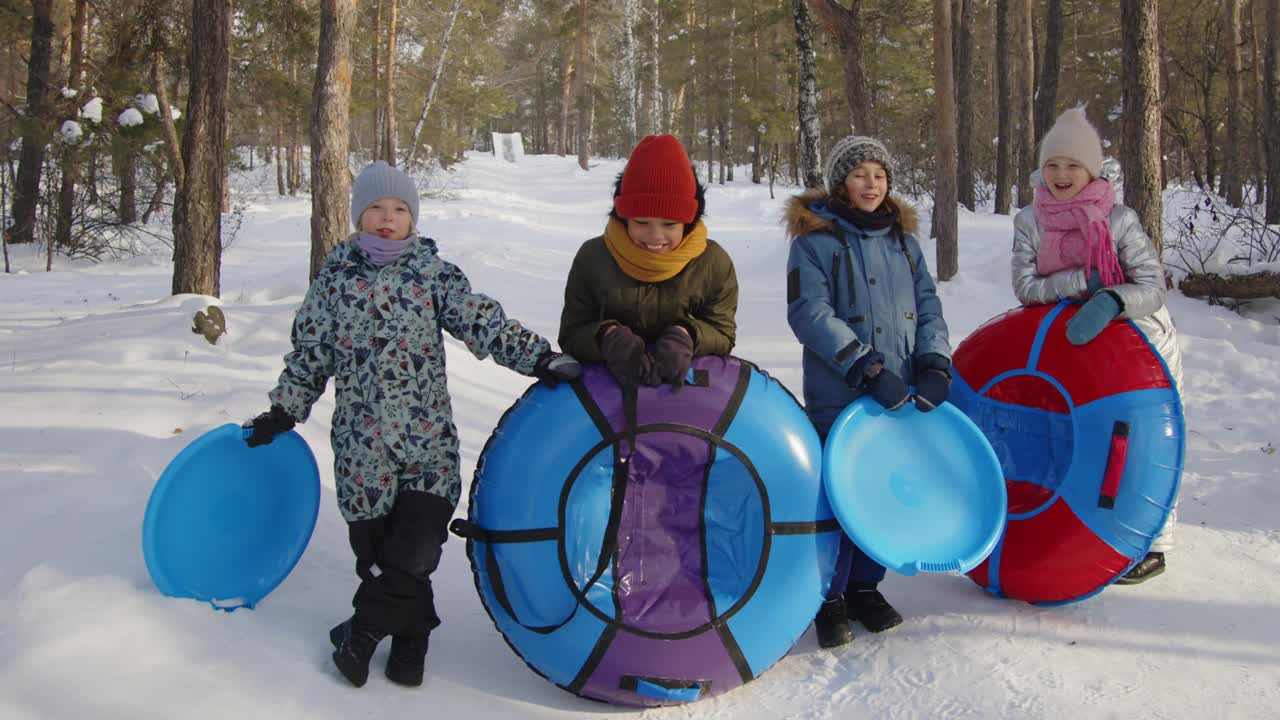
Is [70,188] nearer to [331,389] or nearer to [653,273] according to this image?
[331,389]

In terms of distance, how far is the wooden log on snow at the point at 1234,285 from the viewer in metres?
7.41

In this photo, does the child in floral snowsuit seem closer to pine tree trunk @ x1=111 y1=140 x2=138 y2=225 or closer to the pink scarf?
the pink scarf

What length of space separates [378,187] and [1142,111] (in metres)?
6.29

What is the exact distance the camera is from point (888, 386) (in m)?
3.01

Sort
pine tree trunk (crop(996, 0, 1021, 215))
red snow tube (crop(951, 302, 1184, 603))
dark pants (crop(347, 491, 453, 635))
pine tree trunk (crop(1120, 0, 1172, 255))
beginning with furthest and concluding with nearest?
pine tree trunk (crop(996, 0, 1021, 215)) → pine tree trunk (crop(1120, 0, 1172, 255)) → red snow tube (crop(951, 302, 1184, 603)) → dark pants (crop(347, 491, 453, 635))

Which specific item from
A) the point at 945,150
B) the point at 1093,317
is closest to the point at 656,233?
the point at 1093,317

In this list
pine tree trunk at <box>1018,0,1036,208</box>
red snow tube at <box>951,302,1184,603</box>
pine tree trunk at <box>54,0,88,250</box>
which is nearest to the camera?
red snow tube at <box>951,302,1184,603</box>

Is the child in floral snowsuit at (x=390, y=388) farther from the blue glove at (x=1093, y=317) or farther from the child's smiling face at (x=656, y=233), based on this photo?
the blue glove at (x=1093, y=317)

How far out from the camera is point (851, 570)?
10.9 ft

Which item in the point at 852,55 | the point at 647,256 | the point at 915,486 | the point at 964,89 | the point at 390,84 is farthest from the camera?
the point at 390,84

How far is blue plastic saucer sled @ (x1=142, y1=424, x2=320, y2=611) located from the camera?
2986 millimetres

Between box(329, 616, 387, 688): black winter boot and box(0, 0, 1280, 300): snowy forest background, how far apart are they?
3.87m

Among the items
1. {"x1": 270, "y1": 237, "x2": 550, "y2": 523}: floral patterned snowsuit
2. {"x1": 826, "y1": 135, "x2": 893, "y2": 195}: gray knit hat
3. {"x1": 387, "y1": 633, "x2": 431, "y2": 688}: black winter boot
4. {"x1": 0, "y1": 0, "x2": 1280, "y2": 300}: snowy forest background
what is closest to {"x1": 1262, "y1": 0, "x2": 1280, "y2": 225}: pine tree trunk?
{"x1": 0, "y1": 0, "x2": 1280, "y2": 300}: snowy forest background

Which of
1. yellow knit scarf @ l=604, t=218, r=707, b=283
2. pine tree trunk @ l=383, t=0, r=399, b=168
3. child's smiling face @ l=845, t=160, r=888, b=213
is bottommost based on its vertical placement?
yellow knit scarf @ l=604, t=218, r=707, b=283
